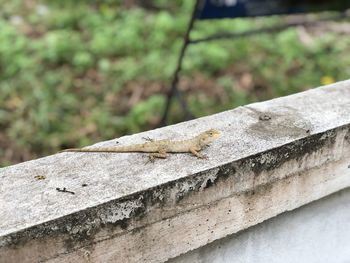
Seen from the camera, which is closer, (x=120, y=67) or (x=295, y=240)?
(x=295, y=240)

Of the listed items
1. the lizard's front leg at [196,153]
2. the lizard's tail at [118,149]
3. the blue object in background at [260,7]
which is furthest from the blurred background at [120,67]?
the lizard's front leg at [196,153]

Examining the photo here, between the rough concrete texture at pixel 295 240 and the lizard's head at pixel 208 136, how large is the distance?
421 millimetres

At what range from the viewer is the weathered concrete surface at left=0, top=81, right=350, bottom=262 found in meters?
1.75

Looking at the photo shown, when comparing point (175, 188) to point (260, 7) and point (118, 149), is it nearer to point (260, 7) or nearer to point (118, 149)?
point (118, 149)

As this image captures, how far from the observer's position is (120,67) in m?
5.97

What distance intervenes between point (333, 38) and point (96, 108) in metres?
3.34

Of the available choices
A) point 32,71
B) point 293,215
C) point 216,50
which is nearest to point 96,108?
Result: point 32,71

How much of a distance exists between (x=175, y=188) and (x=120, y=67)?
167 inches

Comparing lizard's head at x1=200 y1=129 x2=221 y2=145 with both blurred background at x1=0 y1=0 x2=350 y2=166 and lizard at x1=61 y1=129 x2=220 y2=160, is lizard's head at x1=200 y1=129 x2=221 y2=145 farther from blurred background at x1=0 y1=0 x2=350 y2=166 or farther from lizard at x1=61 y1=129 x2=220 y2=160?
blurred background at x1=0 y1=0 x2=350 y2=166

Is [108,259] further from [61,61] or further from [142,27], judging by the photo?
[142,27]

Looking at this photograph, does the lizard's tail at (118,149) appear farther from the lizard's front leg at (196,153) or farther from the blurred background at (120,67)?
the blurred background at (120,67)

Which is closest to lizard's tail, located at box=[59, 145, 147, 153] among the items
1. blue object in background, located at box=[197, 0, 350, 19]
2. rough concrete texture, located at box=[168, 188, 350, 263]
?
rough concrete texture, located at box=[168, 188, 350, 263]

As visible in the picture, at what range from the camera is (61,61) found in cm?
612

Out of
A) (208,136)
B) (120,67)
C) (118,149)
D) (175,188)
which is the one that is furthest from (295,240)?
(120,67)
